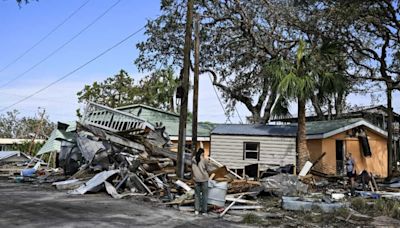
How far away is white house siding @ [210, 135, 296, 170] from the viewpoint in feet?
89.0

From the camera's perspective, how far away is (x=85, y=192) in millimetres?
17141

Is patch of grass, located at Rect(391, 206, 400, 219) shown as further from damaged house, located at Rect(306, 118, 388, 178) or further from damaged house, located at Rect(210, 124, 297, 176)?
damaged house, located at Rect(306, 118, 388, 178)

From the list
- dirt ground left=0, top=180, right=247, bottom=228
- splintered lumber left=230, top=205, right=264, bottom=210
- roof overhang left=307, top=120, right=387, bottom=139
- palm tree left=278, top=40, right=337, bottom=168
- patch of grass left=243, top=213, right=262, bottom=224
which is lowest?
dirt ground left=0, top=180, right=247, bottom=228

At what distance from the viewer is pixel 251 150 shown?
27500 mm

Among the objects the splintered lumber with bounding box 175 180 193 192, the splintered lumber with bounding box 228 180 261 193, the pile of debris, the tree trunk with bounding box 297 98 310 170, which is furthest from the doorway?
the splintered lumber with bounding box 175 180 193 192

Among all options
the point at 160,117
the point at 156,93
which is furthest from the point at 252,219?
the point at 156,93

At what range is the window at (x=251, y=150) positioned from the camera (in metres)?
27.4

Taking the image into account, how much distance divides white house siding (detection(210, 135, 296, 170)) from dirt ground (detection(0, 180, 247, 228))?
12.1 metres

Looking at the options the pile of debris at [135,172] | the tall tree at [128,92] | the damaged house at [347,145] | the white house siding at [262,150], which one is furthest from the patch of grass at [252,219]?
the tall tree at [128,92]

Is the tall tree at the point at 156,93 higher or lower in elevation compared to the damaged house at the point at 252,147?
higher

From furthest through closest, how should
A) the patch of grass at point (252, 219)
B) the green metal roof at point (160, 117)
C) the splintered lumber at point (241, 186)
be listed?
1. the green metal roof at point (160, 117)
2. the splintered lumber at point (241, 186)
3. the patch of grass at point (252, 219)

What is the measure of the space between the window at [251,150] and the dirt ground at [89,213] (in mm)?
12519

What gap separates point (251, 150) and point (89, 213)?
1645 centimetres

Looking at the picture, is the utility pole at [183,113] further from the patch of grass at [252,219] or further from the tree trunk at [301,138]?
the tree trunk at [301,138]
